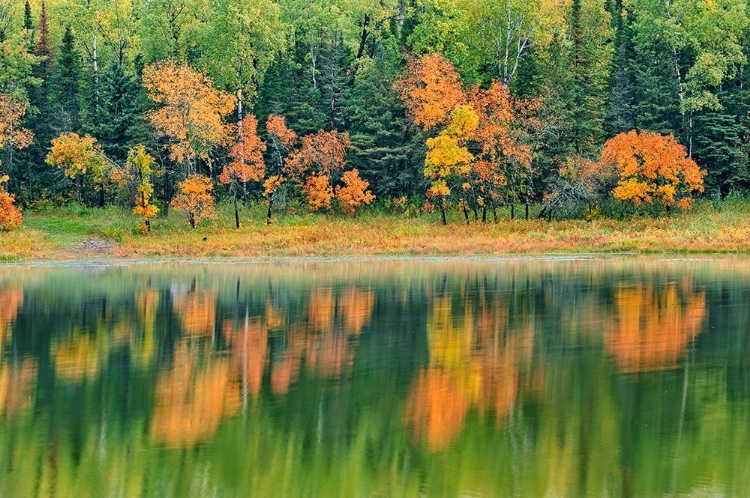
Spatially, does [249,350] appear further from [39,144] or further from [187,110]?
[39,144]

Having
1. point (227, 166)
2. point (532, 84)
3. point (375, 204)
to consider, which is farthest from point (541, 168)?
point (227, 166)

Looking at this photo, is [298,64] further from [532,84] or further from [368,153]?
[532,84]

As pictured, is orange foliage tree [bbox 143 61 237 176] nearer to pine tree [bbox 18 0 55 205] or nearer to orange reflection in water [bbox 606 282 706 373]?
pine tree [bbox 18 0 55 205]

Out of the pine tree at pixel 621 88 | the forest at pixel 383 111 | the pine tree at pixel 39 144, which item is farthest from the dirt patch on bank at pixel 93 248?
the pine tree at pixel 621 88

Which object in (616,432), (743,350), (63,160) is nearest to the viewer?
(616,432)

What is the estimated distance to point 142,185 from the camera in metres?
65.8

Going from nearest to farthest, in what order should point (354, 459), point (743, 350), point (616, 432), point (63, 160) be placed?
point (354, 459) < point (616, 432) < point (743, 350) < point (63, 160)

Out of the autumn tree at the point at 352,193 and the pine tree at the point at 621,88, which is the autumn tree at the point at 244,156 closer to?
the autumn tree at the point at 352,193

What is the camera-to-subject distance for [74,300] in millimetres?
37875

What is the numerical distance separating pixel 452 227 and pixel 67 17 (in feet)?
133

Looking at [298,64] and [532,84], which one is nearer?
[532,84]

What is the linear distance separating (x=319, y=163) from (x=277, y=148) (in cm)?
326

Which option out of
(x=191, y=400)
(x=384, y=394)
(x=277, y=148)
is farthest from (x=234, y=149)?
(x=384, y=394)

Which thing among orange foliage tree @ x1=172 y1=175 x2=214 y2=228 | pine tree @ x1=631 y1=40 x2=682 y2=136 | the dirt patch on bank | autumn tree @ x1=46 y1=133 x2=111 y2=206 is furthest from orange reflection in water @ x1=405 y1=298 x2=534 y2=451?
pine tree @ x1=631 y1=40 x2=682 y2=136
